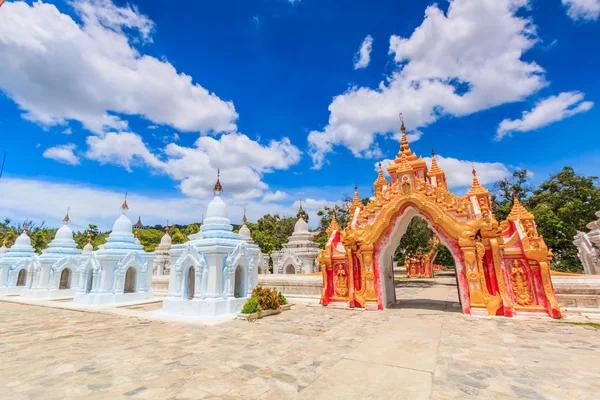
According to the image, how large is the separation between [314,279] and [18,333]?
12.5m

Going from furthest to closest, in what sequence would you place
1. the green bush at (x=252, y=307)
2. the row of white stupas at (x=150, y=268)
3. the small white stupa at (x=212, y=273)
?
the row of white stupas at (x=150, y=268) < the small white stupa at (x=212, y=273) < the green bush at (x=252, y=307)

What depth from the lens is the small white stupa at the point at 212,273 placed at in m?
12.0

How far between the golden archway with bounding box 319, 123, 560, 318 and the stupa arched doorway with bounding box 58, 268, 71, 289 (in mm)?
20227

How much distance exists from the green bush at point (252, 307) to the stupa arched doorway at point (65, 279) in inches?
729

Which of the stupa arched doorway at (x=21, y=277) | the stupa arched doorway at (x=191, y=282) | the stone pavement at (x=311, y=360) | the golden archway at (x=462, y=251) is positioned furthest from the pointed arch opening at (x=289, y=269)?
the stupa arched doorway at (x=21, y=277)

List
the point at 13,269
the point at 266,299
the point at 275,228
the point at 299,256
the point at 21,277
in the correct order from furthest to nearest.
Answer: the point at 275,228 < the point at 299,256 < the point at 21,277 < the point at 13,269 < the point at 266,299

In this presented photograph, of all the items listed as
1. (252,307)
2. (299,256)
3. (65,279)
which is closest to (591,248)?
(252,307)

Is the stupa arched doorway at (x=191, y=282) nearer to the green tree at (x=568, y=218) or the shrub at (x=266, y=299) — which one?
the shrub at (x=266, y=299)

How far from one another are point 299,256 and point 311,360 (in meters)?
21.0

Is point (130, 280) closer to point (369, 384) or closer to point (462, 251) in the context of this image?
point (369, 384)

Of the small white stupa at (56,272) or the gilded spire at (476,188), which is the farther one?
the small white stupa at (56,272)

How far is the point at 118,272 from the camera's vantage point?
16984 mm

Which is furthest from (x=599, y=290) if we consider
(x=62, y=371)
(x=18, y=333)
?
(x=18, y=333)

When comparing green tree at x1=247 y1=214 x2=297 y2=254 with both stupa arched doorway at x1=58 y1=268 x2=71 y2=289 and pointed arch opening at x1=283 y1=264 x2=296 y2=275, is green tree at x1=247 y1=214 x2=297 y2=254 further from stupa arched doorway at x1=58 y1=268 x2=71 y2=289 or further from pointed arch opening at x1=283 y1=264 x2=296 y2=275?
stupa arched doorway at x1=58 y1=268 x2=71 y2=289
